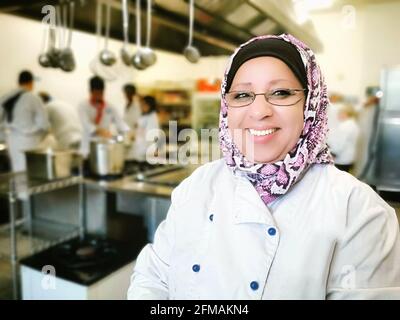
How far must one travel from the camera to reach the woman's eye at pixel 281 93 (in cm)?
85

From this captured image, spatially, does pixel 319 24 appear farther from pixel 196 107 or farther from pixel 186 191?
pixel 196 107

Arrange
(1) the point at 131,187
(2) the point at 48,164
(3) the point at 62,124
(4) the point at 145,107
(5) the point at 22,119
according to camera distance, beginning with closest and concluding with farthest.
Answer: (1) the point at 131,187 → (2) the point at 48,164 → (5) the point at 22,119 → (4) the point at 145,107 → (3) the point at 62,124

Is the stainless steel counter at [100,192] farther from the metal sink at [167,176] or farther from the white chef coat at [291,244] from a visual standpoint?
the white chef coat at [291,244]

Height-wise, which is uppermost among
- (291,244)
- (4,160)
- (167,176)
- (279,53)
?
(279,53)

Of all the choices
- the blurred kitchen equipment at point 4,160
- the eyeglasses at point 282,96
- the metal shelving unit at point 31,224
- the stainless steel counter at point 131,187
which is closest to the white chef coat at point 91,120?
the blurred kitchen equipment at point 4,160

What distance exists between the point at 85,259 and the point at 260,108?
4.61ft

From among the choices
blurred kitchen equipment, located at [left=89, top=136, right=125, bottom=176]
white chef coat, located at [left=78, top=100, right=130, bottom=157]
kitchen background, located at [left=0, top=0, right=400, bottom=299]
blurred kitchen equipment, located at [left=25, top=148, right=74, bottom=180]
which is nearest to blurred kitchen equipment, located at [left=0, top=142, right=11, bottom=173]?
kitchen background, located at [left=0, top=0, right=400, bottom=299]

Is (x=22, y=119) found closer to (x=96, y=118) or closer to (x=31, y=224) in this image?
(x=96, y=118)

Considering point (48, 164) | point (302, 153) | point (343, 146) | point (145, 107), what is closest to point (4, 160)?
point (145, 107)

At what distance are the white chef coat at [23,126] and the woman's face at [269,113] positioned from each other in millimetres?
3445

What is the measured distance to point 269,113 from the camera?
33.4 inches

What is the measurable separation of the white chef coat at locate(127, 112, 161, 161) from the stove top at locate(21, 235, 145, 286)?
158 cm

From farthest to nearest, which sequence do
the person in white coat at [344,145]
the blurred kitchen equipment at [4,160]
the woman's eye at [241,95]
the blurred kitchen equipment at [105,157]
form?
the blurred kitchen equipment at [4,160]
the blurred kitchen equipment at [105,157]
the person in white coat at [344,145]
the woman's eye at [241,95]
